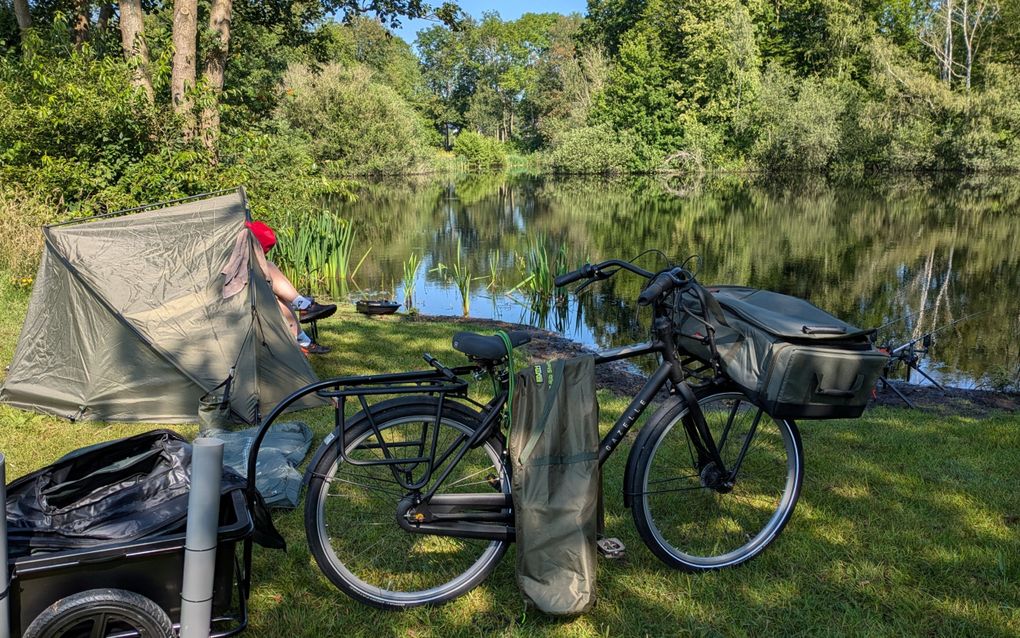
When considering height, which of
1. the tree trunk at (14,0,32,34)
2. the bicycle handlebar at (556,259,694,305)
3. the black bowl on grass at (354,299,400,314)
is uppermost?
the tree trunk at (14,0,32,34)

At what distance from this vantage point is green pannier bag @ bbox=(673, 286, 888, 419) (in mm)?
2770

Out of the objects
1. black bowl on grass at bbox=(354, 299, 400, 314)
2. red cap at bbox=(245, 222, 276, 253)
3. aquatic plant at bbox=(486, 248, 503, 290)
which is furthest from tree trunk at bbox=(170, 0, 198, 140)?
aquatic plant at bbox=(486, 248, 503, 290)

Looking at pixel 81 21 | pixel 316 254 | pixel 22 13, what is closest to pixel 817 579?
pixel 316 254

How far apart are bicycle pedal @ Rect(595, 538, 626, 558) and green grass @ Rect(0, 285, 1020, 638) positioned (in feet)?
0.63

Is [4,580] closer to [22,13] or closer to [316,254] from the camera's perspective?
[316,254]

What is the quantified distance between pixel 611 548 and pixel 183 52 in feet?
36.1

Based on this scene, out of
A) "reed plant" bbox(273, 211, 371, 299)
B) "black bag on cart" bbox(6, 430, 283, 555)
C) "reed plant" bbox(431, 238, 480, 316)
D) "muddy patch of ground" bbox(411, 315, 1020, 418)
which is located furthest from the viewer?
"reed plant" bbox(273, 211, 371, 299)

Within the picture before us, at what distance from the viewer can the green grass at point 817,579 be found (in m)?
2.82

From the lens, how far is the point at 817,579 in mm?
3121

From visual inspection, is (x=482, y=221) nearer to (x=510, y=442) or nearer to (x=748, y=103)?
(x=510, y=442)

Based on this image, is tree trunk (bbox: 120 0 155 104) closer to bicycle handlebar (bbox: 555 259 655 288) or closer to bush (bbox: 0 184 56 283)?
bush (bbox: 0 184 56 283)

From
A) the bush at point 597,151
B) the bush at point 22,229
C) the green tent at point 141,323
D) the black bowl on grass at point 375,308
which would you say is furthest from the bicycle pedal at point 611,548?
the bush at point 597,151

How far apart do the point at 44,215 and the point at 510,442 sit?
9.09m

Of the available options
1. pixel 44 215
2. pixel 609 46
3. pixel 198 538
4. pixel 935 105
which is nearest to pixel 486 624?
pixel 198 538
